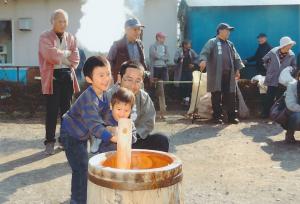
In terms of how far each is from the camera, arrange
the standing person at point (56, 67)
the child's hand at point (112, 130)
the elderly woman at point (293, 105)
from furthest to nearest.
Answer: the elderly woman at point (293, 105) → the standing person at point (56, 67) → the child's hand at point (112, 130)

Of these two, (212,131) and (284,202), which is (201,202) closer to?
(284,202)

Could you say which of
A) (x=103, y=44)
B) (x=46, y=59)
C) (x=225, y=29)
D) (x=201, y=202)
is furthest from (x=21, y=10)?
(x=201, y=202)

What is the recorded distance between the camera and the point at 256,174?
556 cm

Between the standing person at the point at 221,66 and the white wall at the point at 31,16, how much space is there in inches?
274

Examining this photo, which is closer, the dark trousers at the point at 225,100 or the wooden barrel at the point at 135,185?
the wooden barrel at the point at 135,185

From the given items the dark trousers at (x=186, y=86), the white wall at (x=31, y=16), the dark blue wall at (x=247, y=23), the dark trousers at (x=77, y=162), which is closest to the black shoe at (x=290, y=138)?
the dark trousers at (x=77, y=162)

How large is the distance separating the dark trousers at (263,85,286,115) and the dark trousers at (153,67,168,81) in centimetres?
309

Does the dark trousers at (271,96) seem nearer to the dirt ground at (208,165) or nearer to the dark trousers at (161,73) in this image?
the dirt ground at (208,165)

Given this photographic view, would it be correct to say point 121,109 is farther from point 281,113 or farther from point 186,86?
point 186,86

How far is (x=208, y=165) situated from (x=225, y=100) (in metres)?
3.38

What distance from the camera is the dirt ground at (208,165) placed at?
474cm

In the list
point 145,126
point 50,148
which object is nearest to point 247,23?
point 50,148

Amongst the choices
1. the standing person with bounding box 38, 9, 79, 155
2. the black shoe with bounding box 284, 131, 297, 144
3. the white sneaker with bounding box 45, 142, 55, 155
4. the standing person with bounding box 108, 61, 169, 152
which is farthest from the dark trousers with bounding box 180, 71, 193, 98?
the standing person with bounding box 108, 61, 169, 152

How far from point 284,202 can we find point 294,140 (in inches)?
119
